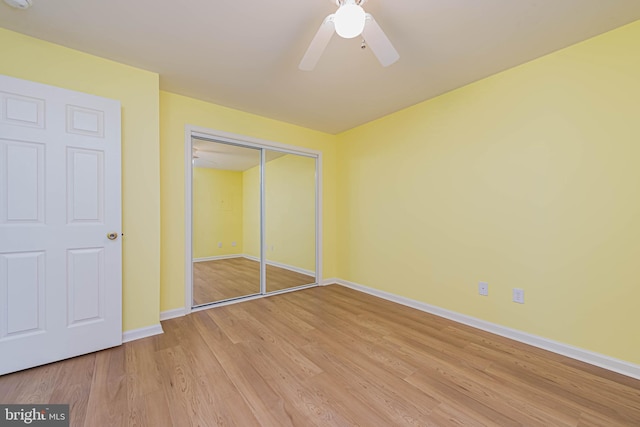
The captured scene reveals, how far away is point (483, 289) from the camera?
2369 millimetres

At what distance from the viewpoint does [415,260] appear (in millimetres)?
2924

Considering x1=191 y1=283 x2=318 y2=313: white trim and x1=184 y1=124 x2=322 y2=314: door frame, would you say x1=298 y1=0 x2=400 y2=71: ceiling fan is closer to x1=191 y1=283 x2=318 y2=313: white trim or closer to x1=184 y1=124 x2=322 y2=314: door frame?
x1=184 y1=124 x2=322 y2=314: door frame

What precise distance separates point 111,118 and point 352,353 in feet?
8.97

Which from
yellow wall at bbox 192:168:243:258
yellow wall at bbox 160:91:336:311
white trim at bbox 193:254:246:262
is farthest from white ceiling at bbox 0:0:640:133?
white trim at bbox 193:254:246:262

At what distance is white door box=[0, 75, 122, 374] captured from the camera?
5.50ft

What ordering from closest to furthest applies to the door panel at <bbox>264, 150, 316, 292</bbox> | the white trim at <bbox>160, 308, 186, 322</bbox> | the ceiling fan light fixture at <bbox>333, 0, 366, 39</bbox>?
the ceiling fan light fixture at <bbox>333, 0, 366, 39</bbox>, the white trim at <bbox>160, 308, 186, 322</bbox>, the door panel at <bbox>264, 150, 316, 292</bbox>

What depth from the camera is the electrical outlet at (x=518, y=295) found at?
2.13 m

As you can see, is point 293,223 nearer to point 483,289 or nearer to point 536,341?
point 483,289

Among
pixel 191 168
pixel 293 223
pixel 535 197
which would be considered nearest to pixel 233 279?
pixel 293 223

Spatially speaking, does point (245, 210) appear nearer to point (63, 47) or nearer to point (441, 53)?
point (63, 47)

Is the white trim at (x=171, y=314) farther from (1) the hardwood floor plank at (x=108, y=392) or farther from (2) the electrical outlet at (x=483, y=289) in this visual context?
(2) the electrical outlet at (x=483, y=289)

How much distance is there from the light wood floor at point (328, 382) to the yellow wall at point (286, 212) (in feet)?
4.96

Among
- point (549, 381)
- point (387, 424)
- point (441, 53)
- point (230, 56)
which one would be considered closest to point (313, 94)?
point (230, 56)

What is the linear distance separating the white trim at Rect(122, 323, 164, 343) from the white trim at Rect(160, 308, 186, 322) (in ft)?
0.95
